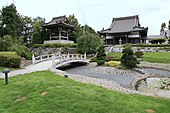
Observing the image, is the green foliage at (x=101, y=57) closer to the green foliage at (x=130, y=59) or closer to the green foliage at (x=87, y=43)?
the green foliage at (x=130, y=59)

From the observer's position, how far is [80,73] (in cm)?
1598

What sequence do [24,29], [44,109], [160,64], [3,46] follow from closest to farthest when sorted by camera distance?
1. [44,109]
2. [3,46]
3. [160,64]
4. [24,29]

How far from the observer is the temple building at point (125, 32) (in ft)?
121

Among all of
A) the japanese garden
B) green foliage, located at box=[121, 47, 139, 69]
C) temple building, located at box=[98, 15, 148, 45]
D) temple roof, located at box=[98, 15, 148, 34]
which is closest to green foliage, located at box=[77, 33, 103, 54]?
the japanese garden

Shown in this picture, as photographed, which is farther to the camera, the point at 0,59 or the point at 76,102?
the point at 0,59

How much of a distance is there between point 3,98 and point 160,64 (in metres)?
18.5

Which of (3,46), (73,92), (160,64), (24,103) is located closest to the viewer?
(24,103)

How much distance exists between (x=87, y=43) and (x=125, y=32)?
46.7ft

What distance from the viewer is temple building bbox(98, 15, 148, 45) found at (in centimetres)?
3703

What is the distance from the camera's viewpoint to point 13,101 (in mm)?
6242

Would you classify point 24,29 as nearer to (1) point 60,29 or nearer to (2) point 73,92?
(1) point 60,29

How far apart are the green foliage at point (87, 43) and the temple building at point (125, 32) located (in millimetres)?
12489

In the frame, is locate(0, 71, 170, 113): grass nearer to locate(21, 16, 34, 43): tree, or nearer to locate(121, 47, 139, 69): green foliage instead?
locate(121, 47, 139, 69): green foliage

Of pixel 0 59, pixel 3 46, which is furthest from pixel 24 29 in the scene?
pixel 0 59
